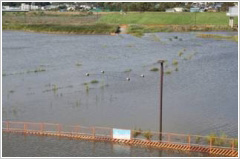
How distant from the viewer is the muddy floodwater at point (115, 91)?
22125 millimetres

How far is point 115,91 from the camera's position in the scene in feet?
102

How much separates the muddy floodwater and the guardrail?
0.60 metres

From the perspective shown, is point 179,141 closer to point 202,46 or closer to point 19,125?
point 19,125

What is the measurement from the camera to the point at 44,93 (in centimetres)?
3038

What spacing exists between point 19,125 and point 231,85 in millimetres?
16605

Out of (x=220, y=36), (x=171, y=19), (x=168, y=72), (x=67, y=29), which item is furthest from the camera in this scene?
(x=171, y=19)

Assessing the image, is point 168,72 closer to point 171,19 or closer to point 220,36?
point 220,36

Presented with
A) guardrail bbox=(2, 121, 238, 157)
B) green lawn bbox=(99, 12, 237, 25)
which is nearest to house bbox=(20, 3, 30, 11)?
green lawn bbox=(99, 12, 237, 25)

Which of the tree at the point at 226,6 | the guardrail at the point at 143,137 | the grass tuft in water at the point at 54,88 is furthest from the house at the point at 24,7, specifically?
the guardrail at the point at 143,137

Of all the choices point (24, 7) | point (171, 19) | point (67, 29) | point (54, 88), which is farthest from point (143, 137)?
point (24, 7)

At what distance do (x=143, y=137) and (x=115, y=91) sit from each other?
10415 millimetres

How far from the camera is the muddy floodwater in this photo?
72.6ft

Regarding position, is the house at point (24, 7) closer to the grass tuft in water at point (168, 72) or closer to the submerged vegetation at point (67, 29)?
the submerged vegetation at point (67, 29)

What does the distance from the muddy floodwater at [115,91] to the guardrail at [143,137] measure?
60 cm
